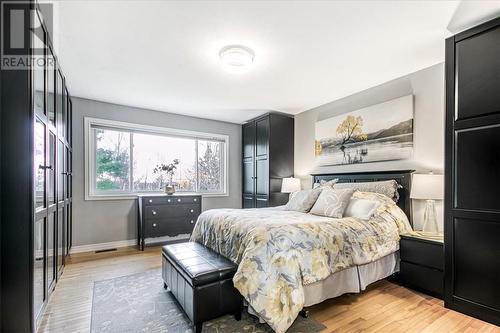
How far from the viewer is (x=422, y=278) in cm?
249

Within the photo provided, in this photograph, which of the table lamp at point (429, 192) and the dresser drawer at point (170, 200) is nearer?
the table lamp at point (429, 192)

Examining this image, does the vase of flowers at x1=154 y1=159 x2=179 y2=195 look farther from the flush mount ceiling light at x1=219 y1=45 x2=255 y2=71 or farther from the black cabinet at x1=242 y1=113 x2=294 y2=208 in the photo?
the flush mount ceiling light at x1=219 y1=45 x2=255 y2=71

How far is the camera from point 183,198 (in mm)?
4410

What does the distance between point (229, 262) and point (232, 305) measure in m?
0.32

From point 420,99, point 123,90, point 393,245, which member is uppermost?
point 123,90

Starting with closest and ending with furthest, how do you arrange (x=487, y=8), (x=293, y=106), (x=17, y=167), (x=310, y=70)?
(x=17, y=167)
(x=487, y=8)
(x=310, y=70)
(x=293, y=106)

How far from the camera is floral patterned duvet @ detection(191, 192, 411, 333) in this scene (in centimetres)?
179

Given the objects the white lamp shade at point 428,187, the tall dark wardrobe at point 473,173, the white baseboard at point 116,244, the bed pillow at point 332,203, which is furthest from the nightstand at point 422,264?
the white baseboard at point 116,244

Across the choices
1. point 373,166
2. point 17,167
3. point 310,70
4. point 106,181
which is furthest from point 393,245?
point 106,181

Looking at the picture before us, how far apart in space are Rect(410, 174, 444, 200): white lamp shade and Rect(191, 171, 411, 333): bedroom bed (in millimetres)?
262

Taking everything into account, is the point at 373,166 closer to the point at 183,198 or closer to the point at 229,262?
the point at 229,262

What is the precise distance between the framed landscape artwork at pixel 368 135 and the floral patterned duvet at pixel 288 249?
0.95 meters

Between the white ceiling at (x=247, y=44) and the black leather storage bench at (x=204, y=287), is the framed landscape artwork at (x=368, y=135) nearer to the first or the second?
the white ceiling at (x=247, y=44)

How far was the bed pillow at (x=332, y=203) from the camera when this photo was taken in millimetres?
2703
